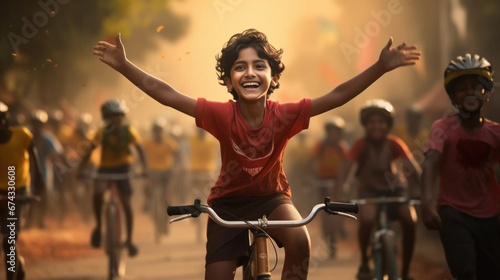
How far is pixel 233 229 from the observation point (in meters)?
5.22

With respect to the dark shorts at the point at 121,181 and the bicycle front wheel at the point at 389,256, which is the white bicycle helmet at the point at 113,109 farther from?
the bicycle front wheel at the point at 389,256

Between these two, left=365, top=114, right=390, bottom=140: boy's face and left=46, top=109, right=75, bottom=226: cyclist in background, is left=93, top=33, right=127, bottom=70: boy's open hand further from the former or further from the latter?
left=46, top=109, right=75, bottom=226: cyclist in background

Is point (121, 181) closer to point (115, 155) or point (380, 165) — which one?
point (115, 155)

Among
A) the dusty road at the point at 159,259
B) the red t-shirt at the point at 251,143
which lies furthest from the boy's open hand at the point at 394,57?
the dusty road at the point at 159,259

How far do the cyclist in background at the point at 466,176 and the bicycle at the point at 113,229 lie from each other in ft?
16.7

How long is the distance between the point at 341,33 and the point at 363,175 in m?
24.1

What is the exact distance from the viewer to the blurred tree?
19594 millimetres

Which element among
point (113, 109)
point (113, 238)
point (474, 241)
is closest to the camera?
point (474, 241)

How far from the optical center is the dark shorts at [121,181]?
1181cm

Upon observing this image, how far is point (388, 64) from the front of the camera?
5512 millimetres

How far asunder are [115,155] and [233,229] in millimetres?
7193

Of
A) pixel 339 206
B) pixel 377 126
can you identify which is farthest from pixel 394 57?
pixel 377 126

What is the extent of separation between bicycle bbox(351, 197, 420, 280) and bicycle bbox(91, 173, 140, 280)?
11.1ft

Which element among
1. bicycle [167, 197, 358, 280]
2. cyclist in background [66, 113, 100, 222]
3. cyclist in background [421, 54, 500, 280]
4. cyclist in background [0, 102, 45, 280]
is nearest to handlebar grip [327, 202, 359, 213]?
bicycle [167, 197, 358, 280]
